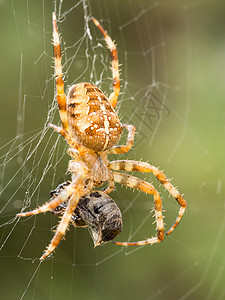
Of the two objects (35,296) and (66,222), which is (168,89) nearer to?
(35,296)

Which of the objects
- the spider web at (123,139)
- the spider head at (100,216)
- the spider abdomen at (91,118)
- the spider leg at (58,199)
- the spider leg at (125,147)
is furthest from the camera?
the spider web at (123,139)

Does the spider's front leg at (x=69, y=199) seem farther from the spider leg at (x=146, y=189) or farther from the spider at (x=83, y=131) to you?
the spider leg at (x=146, y=189)

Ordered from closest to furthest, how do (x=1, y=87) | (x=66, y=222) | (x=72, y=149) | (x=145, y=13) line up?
1. (x=66, y=222)
2. (x=72, y=149)
3. (x=1, y=87)
4. (x=145, y=13)

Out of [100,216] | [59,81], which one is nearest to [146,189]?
[100,216]

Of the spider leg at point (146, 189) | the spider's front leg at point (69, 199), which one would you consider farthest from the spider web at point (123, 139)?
the spider leg at point (146, 189)

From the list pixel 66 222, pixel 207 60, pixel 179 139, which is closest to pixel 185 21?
pixel 207 60
